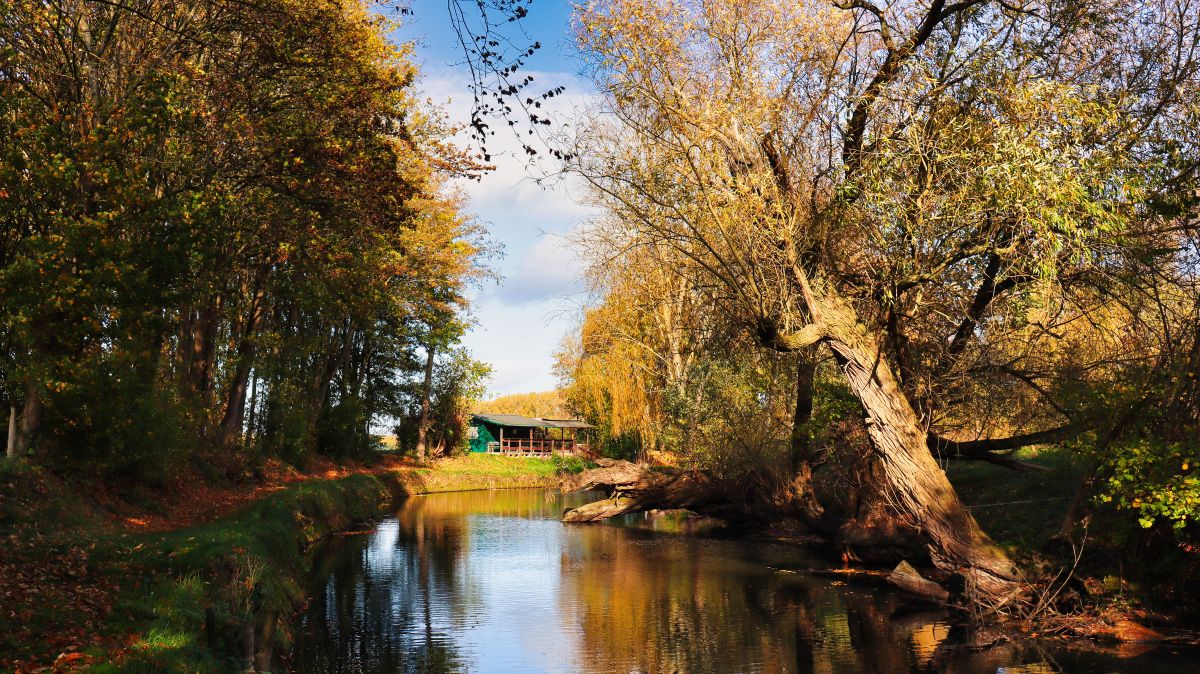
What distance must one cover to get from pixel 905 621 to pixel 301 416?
89.3 ft

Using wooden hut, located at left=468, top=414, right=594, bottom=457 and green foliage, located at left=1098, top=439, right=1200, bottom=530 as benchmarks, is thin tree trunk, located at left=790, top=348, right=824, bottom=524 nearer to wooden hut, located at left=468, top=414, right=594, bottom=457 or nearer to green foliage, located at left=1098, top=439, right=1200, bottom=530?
green foliage, located at left=1098, top=439, right=1200, bottom=530

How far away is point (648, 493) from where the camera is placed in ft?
102

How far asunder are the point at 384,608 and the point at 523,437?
54550mm

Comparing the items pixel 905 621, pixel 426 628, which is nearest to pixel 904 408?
pixel 905 621

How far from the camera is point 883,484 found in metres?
17.6

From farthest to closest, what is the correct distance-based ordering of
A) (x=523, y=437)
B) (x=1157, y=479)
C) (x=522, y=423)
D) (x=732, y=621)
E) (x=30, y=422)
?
(x=523, y=437) < (x=522, y=423) < (x=30, y=422) < (x=732, y=621) < (x=1157, y=479)

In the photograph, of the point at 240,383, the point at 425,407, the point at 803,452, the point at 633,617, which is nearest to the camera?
the point at 633,617

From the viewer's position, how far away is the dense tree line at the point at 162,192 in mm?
13977

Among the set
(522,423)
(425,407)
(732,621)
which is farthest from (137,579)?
(522,423)

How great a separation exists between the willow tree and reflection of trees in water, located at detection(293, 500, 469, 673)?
7735 millimetres

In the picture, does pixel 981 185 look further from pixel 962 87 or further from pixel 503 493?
pixel 503 493

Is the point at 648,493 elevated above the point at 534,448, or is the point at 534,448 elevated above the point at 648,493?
the point at 534,448

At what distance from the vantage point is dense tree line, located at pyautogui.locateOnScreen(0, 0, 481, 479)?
14.0 m

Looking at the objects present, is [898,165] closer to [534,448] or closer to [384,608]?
[384,608]
